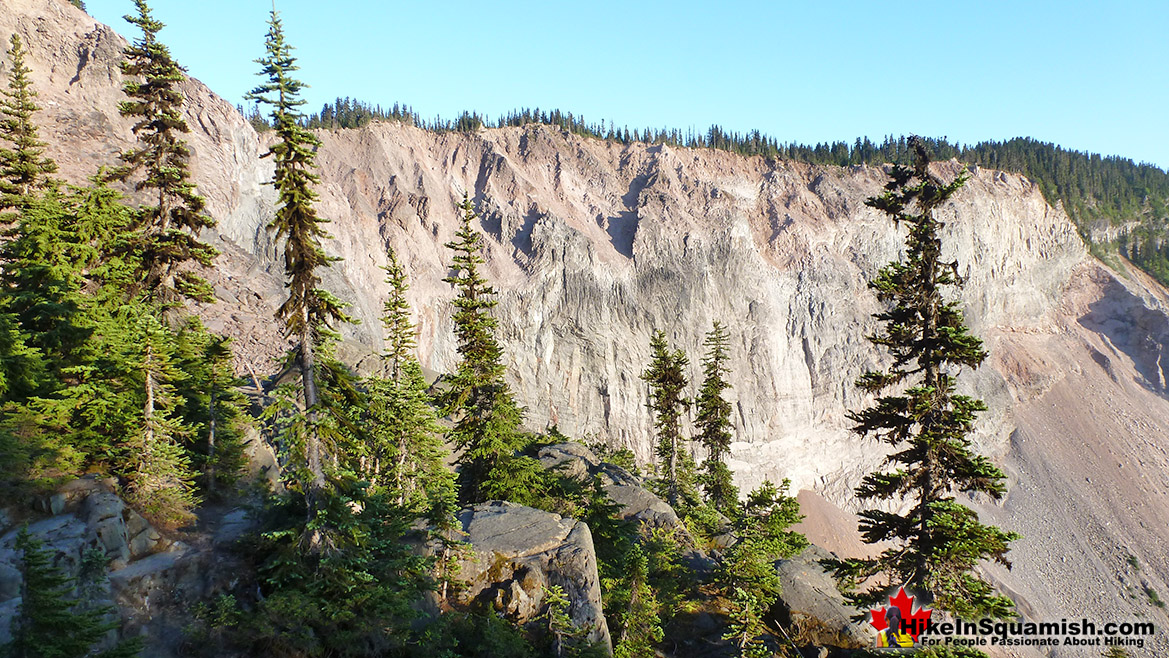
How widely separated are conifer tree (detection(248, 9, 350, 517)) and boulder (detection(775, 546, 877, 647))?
15.6 metres

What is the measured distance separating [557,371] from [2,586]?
164 feet

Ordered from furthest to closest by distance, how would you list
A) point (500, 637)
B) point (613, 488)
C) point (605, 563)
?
point (613, 488) < point (605, 563) < point (500, 637)

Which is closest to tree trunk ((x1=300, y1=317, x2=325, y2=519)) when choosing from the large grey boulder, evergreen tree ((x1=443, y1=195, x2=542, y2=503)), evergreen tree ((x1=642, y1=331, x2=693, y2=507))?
the large grey boulder

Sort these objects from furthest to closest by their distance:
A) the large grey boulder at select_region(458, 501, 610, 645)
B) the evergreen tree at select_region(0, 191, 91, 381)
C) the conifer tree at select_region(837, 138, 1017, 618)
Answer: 1. the evergreen tree at select_region(0, 191, 91, 381)
2. the large grey boulder at select_region(458, 501, 610, 645)
3. the conifer tree at select_region(837, 138, 1017, 618)

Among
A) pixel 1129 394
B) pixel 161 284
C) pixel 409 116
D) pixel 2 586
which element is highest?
pixel 409 116

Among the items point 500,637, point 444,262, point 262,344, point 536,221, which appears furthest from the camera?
point 536,221

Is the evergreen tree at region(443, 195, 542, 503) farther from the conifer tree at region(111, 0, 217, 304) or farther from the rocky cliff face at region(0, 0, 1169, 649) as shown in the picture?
the rocky cliff face at region(0, 0, 1169, 649)

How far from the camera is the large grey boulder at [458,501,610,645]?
1441 cm

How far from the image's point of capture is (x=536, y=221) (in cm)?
6588

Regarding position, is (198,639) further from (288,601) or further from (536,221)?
(536,221)

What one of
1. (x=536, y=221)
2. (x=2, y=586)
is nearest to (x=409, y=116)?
(x=536, y=221)

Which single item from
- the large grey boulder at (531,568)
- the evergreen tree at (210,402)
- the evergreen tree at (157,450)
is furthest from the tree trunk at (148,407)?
the large grey boulder at (531,568)

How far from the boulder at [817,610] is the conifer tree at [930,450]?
5.30 meters

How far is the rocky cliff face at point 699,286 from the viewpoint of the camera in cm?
4856
